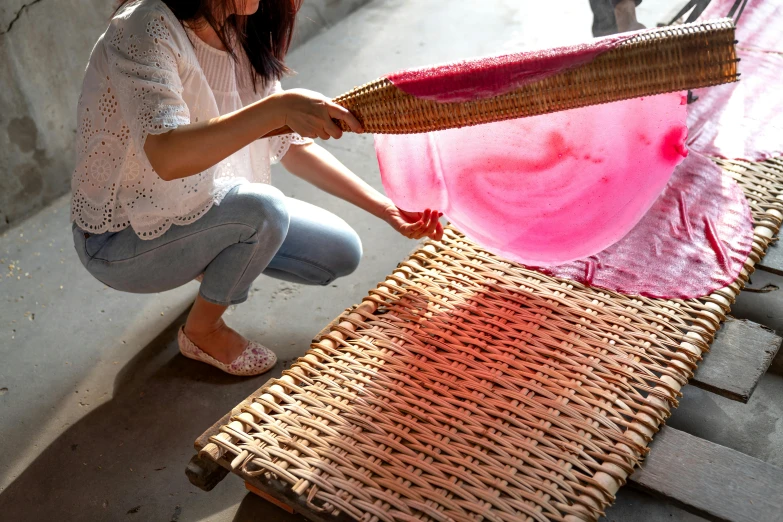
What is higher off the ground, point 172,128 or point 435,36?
point 172,128

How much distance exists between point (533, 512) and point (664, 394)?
29cm

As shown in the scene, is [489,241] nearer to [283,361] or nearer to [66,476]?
[283,361]

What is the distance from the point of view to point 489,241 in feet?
4.03

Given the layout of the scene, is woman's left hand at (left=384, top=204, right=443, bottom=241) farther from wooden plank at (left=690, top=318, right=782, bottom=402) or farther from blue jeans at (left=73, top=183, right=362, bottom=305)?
wooden plank at (left=690, top=318, right=782, bottom=402)

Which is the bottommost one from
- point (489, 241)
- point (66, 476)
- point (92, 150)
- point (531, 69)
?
point (66, 476)

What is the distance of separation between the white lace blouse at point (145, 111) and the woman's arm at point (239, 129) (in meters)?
0.03

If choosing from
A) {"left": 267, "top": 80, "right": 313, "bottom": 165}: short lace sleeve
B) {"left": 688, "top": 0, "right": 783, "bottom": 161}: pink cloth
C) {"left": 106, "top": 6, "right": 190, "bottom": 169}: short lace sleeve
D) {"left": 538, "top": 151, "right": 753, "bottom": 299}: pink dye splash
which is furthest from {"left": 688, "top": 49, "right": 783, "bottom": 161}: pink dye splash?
{"left": 106, "top": 6, "right": 190, "bottom": 169}: short lace sleeve

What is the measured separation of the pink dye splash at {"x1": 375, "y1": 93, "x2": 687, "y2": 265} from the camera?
3.54 ft

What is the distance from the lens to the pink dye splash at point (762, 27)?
184 cm

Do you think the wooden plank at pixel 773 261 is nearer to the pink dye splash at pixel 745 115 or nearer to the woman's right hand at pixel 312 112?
the pink dye splash at pixel 745 115

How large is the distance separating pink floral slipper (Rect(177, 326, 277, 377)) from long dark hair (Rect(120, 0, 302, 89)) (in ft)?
1.66

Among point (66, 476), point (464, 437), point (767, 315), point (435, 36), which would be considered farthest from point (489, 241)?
point (435, 36)

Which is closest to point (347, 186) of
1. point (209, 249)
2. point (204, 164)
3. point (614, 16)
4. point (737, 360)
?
point (209, 249)

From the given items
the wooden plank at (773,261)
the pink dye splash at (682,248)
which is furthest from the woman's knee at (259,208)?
the wooden plank at (773,261)
